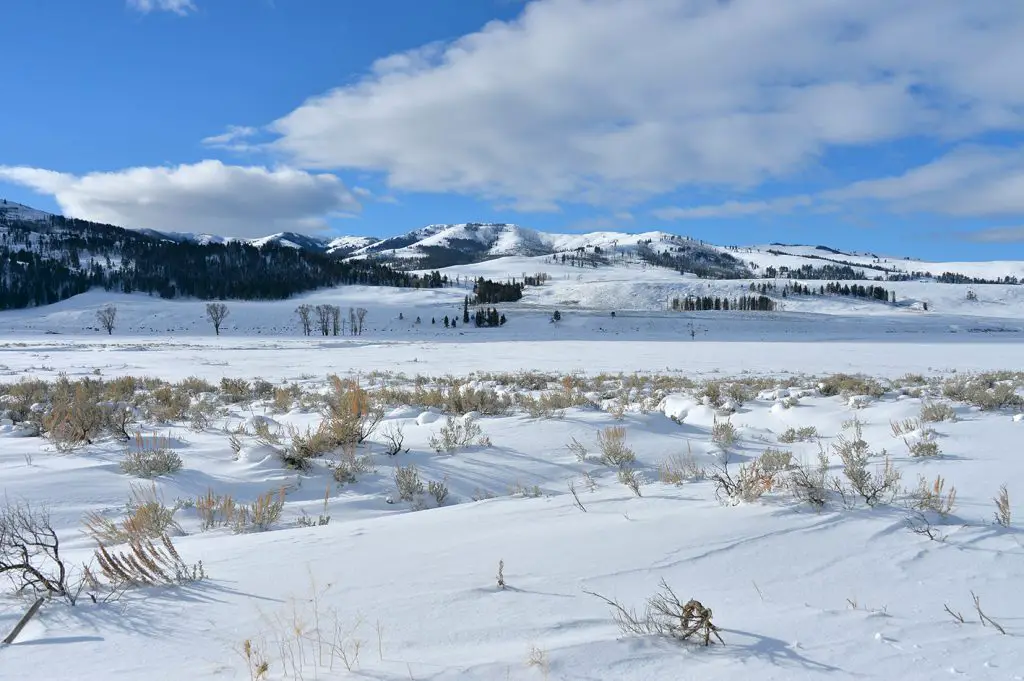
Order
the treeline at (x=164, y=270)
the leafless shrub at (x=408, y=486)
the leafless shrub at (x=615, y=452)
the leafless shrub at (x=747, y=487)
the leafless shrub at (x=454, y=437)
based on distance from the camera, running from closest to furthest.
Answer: the leafless shrub at (x=747, y=487)
the leafless shrub at (x=408, y=486)
the leafless shrub at (x=615, y=452)
the leafless shrub at (x=454, y=437)
the treeline at (x=164, y=270)

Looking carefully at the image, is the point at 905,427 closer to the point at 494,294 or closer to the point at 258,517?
the point at 258,517

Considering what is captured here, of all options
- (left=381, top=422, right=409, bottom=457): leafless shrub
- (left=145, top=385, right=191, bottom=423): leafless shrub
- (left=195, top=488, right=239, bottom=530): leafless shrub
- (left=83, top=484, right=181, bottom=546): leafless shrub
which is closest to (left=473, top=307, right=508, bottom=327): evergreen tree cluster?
(left=145, top=385, right=191, bottom=423): leafless shrub

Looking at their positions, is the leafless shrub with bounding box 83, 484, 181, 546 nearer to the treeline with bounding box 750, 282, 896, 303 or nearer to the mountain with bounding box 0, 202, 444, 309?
the treeline with bounding box 750, 282, 896, 303

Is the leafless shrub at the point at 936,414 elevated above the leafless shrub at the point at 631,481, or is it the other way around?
the leafless shrub at the point at 936,414

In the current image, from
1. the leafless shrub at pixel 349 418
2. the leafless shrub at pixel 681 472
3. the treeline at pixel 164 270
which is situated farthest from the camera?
the treeline at pixel 164 270

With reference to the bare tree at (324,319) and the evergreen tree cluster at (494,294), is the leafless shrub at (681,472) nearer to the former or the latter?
the bare tree at (324,319)

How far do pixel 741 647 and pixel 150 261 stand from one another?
588 ft

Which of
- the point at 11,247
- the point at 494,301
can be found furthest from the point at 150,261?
the point at 494,301

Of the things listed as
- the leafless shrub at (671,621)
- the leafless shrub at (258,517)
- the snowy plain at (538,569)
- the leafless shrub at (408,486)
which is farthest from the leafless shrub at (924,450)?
the leafless shrub at (258,517)

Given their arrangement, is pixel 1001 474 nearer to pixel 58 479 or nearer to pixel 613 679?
pixel 613 679

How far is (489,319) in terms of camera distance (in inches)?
3307

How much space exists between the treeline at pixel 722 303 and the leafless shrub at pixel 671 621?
363 feet

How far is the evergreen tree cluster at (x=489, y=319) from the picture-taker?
8344 cm

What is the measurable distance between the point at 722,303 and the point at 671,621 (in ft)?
402
